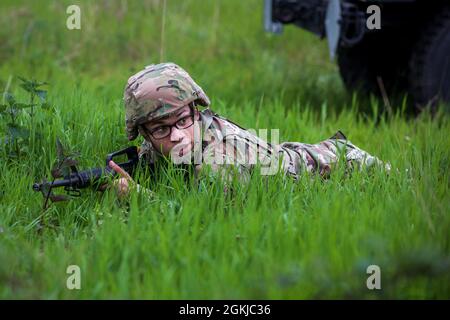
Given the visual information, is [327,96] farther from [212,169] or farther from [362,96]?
[212,169]

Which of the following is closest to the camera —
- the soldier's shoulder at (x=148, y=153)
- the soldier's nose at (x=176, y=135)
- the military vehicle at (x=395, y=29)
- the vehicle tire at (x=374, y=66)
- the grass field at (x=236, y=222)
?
the grass field at (x=236, y=222)

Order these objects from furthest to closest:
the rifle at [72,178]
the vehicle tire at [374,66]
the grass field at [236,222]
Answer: the vehicle tire at [374,66], the rifle at [72,178], the grass field at [236,222]

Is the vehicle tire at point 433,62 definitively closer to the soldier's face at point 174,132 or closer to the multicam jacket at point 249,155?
the multicam jacket at point 249,155

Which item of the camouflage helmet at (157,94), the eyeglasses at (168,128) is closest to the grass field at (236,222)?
the eyeglasses at (168,128)

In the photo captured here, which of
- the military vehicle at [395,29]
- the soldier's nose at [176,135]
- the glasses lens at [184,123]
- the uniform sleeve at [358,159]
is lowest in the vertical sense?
the uniform sleeve at [358,159]

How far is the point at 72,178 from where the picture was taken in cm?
370

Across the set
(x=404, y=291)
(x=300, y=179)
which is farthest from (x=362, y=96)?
(x=404, y=291)

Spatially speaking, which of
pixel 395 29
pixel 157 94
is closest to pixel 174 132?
pixel 157 94

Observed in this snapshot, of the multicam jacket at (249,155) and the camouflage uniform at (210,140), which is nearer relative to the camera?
the camouflage uniform at (210,140)

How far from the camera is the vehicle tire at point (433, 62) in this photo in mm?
5320

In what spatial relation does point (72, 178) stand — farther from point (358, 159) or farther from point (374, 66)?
point (374, 66)

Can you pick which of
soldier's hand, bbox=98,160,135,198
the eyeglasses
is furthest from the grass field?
the eyeglasses

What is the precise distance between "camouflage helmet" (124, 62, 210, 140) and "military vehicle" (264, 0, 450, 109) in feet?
5.60

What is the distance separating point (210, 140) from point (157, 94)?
0.35 metres
